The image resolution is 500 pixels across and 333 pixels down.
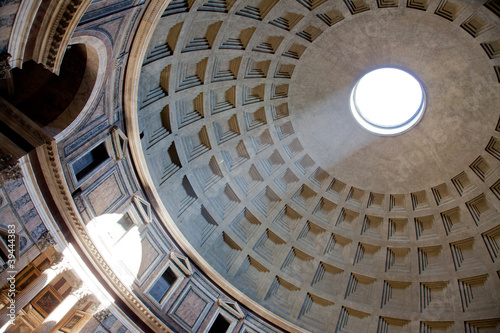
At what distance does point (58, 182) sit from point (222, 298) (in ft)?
29.2

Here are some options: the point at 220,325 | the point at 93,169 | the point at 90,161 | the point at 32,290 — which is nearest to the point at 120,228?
the point at 93,169

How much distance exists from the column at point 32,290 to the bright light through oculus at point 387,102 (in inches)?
631

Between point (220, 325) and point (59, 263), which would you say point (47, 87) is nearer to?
point (59, 263)

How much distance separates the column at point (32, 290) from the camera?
10.0m

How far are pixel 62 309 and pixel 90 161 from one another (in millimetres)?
5059

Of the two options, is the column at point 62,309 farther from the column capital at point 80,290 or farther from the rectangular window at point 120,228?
the rectangular window at point 120,228

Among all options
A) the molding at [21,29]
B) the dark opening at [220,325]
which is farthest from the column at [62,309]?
the molding at [21,29]

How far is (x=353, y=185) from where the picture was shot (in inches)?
838

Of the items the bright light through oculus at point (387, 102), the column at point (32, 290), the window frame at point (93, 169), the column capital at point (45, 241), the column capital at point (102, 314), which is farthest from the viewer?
the bright light through oculus at point (387, 102)

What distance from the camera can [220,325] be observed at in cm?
1684

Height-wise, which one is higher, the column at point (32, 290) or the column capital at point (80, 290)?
the column capital at point (80, 290)

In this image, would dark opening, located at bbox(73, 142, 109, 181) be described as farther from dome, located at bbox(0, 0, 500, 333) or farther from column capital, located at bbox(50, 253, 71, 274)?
column capital, located at bbox(50, 253, 71, 274)

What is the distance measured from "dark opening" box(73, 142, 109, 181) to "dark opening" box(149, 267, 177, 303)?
5.26m

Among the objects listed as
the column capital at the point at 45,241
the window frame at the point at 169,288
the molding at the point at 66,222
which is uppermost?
the window frame at the point at 169,288
